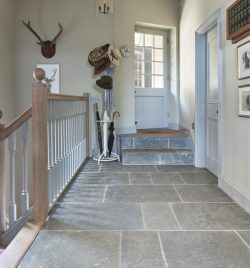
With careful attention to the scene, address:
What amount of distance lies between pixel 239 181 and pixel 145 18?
381 cm

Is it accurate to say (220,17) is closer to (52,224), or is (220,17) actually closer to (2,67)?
(52,224)

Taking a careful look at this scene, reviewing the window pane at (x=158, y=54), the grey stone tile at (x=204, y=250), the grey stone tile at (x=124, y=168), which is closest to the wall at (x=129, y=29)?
the window pane at (x=158, y=54)

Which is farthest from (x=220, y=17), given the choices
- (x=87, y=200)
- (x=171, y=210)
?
(x=87, y=200)

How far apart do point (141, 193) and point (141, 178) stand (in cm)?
66

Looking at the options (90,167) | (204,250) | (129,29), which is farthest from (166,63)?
(204,250)

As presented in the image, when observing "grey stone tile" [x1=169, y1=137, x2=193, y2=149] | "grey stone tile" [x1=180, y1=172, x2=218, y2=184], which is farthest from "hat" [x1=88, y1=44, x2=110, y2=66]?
"grey stone tile" [x1=180, y1=172, x2=218, y2=184]

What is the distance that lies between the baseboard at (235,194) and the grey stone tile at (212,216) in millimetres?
50

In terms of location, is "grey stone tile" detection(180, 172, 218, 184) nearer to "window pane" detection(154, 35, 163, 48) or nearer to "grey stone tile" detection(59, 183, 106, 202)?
"grey stone tile" detection(59, 183, 106, 202)

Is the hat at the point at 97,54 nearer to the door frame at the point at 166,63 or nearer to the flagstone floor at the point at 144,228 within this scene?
the door frame at the point at 166,63

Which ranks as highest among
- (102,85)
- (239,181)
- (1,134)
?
(102,85)

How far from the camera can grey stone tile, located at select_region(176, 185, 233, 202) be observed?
327 cm

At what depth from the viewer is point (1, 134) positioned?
2.69 meters

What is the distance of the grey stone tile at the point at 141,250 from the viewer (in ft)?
6.54

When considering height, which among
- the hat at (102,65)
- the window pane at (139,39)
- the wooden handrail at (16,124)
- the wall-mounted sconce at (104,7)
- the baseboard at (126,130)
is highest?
the wall-mounted sconce at (104,7)
